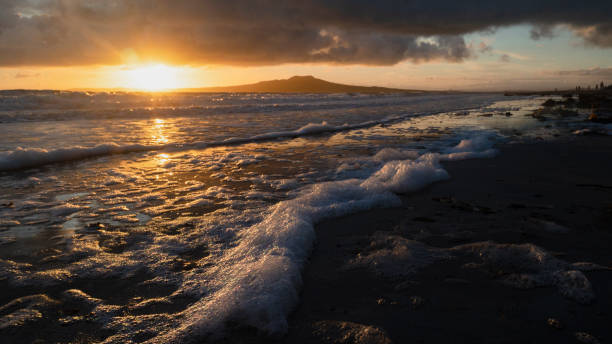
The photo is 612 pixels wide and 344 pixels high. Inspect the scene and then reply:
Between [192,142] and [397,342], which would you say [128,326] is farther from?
[192,142]

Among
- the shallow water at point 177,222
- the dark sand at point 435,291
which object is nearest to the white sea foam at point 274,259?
the shallow water at point 177,222

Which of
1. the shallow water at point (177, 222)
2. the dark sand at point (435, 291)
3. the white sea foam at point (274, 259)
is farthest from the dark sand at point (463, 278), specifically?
the shallow water at point (177, 222)

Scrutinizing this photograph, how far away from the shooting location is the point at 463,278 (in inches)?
104

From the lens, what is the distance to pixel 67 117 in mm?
17297

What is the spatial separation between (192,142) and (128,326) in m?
8.38

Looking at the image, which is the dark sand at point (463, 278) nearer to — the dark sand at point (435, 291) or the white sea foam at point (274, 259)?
the dark sand at point (435, 291)

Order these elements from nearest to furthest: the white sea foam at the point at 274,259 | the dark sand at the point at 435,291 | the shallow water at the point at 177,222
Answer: the dark sand at the point at 435,291 < the white sea foam at the point at 274,259 < the shallow water at the point at 177,222

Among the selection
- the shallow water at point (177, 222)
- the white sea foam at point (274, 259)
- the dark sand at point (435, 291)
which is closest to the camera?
the dark sand at point (435, 291)

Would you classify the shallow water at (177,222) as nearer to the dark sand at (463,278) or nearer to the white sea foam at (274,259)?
the white sea foam at (274,259)

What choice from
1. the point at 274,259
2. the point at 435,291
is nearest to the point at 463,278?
the point at 435,291

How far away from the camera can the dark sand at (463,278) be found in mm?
2061

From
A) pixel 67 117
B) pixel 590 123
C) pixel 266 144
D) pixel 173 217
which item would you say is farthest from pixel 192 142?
pixel 590 123

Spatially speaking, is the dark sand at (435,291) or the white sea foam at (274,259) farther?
the white sea foam at (274,259)

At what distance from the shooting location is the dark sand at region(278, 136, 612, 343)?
6.76 feet
